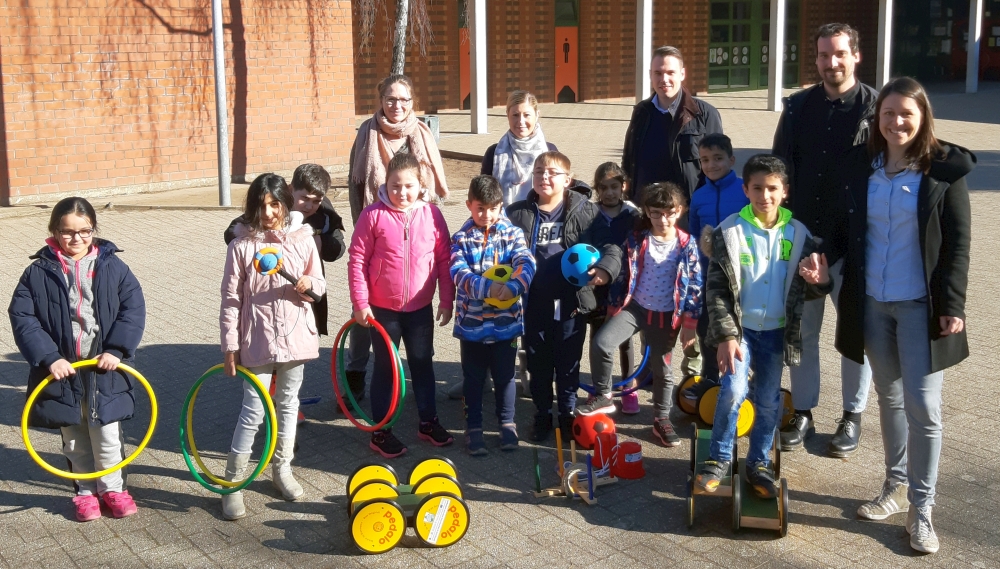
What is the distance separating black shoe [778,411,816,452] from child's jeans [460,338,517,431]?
1.48 m

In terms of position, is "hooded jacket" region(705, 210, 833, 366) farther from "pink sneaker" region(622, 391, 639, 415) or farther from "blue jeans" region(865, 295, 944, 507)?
"pink sneaker" region(622, 391, 639, 415)

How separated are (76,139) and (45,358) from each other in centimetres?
985

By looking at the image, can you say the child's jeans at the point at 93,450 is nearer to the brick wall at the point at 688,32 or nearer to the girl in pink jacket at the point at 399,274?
the girl in pink jacket at the point at 399,274

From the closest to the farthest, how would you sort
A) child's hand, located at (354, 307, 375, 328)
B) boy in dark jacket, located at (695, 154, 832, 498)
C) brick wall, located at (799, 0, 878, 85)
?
boy in dark jacket, located at (695, 154, 832, 498) < child's hand, located at (354, 307, 375, 328) < brick wall, located at (799, 0, 878, 85)

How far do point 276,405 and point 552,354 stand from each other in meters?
1.53

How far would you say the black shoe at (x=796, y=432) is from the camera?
17.7 feet

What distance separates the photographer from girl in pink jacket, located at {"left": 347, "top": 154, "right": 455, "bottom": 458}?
5.24 metres

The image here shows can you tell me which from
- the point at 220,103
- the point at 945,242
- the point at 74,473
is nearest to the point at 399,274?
the point at 74,473

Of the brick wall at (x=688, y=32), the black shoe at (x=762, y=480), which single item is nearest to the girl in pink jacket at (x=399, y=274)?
the black shoe at (x=762, y=480)

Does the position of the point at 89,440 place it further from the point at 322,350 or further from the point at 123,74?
the point at 123,74

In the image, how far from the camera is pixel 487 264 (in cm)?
528

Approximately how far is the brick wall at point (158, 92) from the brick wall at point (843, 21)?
20244 mm

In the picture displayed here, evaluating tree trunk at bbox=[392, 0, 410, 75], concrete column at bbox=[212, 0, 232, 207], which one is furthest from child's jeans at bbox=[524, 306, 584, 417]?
tree trunk at bbox=[392, 0, 410, 75]

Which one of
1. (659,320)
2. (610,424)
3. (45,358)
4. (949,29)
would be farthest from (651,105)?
(949,29)
